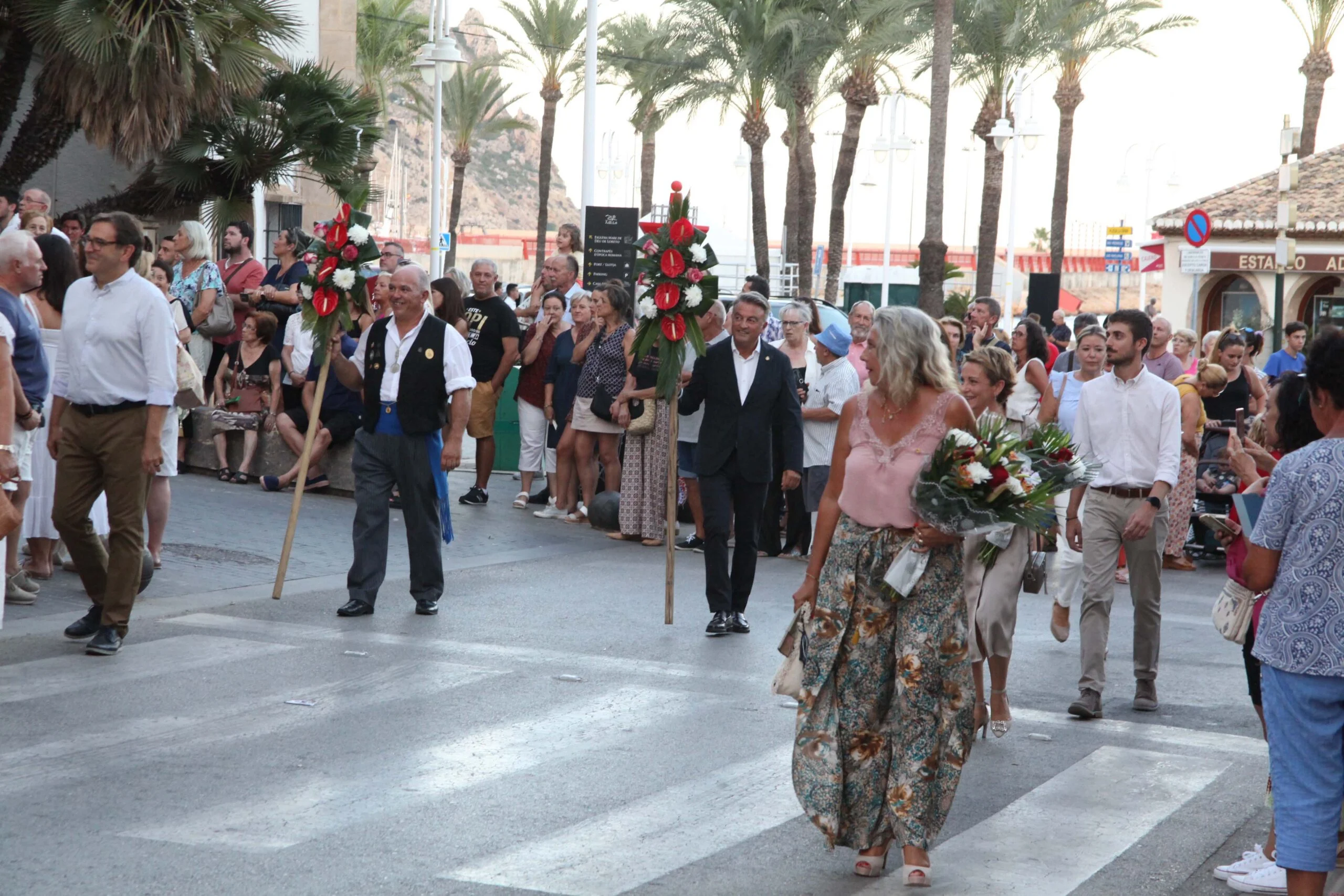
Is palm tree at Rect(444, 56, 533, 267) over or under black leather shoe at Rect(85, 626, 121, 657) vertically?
over

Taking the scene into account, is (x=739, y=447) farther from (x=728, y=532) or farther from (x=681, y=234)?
(x=681, y=234)

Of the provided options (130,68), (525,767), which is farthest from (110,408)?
(130,68)

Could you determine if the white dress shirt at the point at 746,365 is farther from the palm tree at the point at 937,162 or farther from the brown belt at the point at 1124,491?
the palm tree at the point at 937,162

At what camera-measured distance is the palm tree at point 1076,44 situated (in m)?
36.7

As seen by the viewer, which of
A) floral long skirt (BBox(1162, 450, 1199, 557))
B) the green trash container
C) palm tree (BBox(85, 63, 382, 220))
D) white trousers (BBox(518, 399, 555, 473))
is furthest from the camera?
palm tree (BBox(85, 63, 382, 220))

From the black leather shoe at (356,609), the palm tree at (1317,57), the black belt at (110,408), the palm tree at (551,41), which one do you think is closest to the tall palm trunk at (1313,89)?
the palm tree at (1317,57)

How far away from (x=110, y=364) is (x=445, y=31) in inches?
957

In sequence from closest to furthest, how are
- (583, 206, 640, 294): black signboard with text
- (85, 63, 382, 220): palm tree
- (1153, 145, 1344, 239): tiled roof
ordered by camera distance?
(85, 63, 382, 220): palm tree < (583, 206, 640, 294): black signboard with text < (1153, 145, 1344, 239): tiled roof

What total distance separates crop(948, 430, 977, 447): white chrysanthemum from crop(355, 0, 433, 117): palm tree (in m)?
45.4

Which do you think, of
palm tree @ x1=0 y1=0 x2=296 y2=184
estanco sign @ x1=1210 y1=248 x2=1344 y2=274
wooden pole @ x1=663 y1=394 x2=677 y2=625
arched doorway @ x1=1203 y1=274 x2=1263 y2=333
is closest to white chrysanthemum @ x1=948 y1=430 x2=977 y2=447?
wooden pole @ x1=663 y1=394 x2=677 y2=625

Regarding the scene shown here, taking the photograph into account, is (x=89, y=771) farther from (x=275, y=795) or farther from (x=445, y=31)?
(x=445, y=31)

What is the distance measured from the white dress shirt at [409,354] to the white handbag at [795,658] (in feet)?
14.8

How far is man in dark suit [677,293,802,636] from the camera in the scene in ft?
32.1

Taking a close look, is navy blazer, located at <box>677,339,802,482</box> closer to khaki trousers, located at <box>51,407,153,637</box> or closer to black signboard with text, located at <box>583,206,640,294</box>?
khaki trousers, located at <box>51,407,153,637</box>
